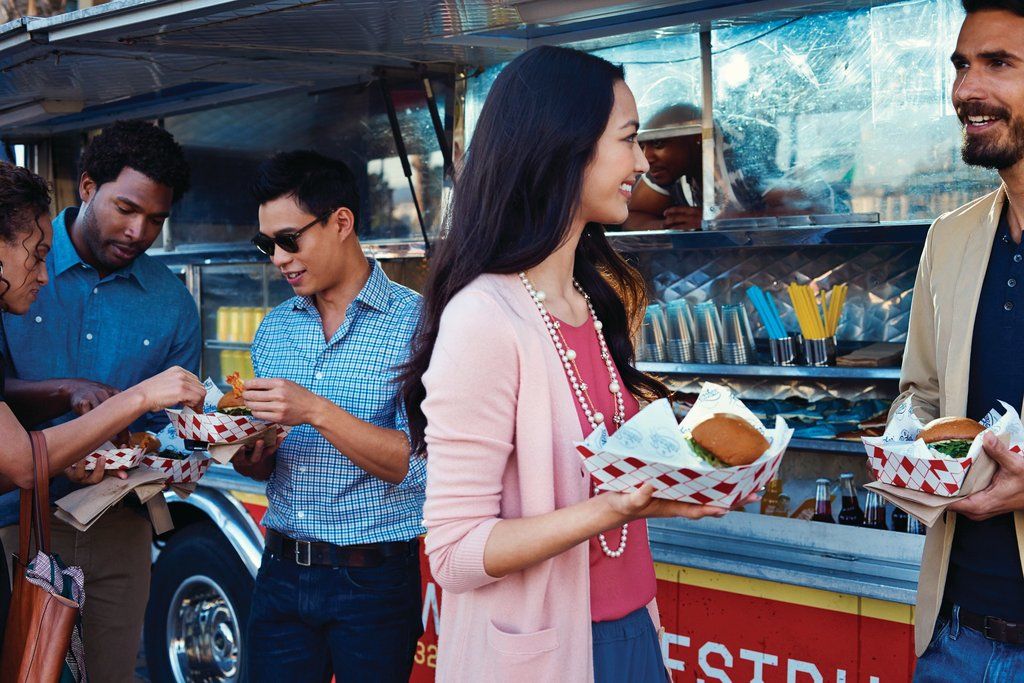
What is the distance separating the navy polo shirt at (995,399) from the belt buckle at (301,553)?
66.1 inches

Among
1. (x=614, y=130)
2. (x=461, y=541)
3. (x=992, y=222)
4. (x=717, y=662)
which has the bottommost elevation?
(x=717, y=662)

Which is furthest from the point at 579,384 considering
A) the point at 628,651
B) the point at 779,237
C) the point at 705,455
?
the point at 779,237

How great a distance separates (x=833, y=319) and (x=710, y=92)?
3.70ft

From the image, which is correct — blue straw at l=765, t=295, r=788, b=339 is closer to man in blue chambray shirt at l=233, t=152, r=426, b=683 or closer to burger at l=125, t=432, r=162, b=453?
man in blue chambray shirt at l=233, t=152, r=426, b=683

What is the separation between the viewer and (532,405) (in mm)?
1836

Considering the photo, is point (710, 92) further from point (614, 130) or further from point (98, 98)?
point (98, 98)

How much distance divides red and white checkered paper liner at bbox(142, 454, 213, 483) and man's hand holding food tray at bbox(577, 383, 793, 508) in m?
1.75

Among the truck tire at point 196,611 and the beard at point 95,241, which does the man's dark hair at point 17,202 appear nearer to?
the beard at point 95,241

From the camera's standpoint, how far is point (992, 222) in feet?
8.15

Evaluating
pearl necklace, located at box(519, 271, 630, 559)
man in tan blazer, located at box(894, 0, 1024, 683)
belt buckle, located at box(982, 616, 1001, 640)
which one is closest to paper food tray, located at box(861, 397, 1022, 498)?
man in tan blazer, located at box(894, 0, 1024, 683)

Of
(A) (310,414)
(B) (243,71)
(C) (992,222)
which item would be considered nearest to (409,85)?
(B) (243,71)

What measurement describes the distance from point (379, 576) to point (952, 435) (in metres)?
1.56

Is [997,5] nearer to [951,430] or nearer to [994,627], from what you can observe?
[951,430]

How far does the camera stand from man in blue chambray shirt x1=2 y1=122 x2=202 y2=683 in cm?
330
